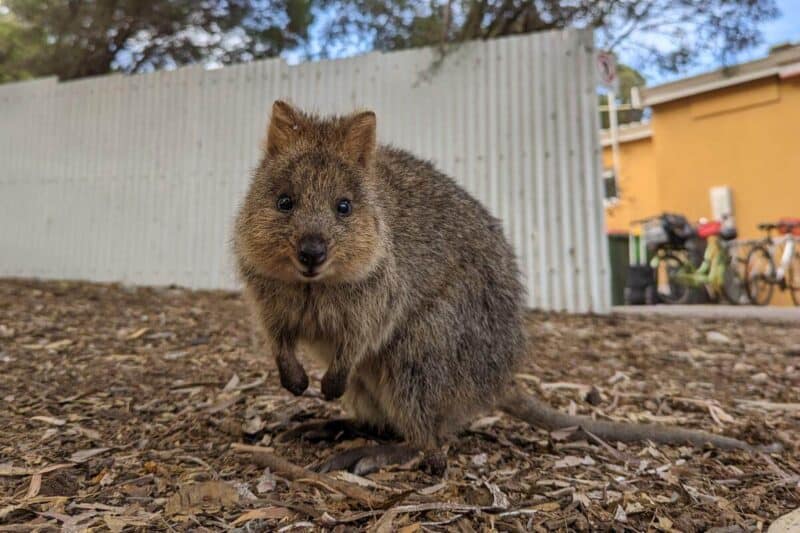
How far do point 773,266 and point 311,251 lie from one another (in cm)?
1004

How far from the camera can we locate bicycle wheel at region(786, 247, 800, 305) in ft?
33.0

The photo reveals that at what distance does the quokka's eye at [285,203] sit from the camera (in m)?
2.47

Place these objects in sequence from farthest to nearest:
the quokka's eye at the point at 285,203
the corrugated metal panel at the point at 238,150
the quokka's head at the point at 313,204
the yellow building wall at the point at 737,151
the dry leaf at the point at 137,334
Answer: the yellow building wall at the point at 737,151 < the corrugated metal panel at the point at 238,150 < the dry leaf at the point at 137,334 < the quokka's eye at the point at 285,203 < the quokka's head at the point at 313,204

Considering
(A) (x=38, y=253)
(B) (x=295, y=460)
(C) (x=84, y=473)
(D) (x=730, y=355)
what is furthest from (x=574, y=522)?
(A) (x=38, y=253)

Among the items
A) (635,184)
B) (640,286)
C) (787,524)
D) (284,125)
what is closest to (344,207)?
(284,125)

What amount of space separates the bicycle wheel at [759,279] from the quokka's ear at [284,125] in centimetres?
976

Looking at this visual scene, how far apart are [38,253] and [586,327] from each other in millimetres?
7391

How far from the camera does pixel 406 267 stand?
2.78 meters

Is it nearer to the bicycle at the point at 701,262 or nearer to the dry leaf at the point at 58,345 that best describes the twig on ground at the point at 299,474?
the dry leaf at the point at 58,345

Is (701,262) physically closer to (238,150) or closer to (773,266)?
(773,266)

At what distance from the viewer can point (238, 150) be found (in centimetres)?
777

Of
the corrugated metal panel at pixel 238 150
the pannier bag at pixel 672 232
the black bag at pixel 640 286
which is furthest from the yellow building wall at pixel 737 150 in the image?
the corrugated metal panel at pixel 238 150

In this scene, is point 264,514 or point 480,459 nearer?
point 264,514

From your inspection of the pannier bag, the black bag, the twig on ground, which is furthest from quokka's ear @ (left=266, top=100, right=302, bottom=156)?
the pannier bag
